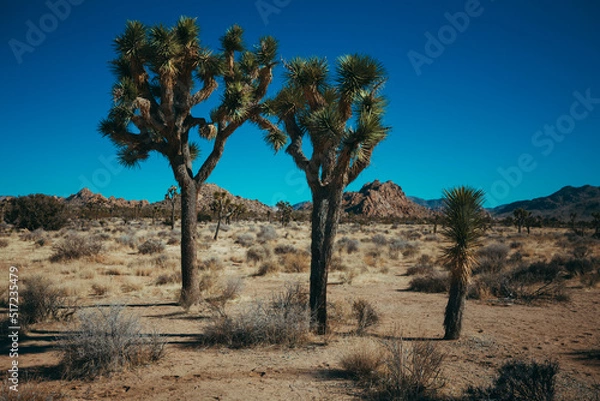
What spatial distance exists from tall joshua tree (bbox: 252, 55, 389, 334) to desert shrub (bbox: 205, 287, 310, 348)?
526 millimetres

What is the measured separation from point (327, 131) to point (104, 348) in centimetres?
518

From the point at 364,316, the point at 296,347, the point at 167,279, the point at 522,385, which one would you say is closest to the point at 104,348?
the point at 296,347

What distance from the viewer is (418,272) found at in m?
15.9

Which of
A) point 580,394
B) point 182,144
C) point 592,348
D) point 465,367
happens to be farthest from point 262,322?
point 592,348

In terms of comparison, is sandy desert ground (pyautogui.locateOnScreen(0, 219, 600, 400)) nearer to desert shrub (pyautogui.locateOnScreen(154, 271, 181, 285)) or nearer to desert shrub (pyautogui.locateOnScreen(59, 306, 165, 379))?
desert shrub (pyautogui.locateOnScreen(154, 271, 181, 285))

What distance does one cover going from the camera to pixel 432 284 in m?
12.8

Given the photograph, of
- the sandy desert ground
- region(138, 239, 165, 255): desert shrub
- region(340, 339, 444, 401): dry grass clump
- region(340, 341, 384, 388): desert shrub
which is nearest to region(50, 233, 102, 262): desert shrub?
the sandy desert ground

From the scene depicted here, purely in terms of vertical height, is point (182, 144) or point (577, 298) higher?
point (182, 144)

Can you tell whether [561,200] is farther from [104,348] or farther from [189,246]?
[104,348]

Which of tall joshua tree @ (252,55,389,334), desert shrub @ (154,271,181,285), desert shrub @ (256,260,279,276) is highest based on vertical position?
tall joshua tree @ (252,55,389,334)

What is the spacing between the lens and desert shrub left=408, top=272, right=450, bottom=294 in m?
12.7

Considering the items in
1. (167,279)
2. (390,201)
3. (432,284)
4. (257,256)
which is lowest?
(167,279)

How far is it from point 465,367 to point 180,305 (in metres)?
7.36

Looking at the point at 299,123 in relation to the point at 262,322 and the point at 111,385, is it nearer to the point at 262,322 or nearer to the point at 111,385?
the point at 262,322
